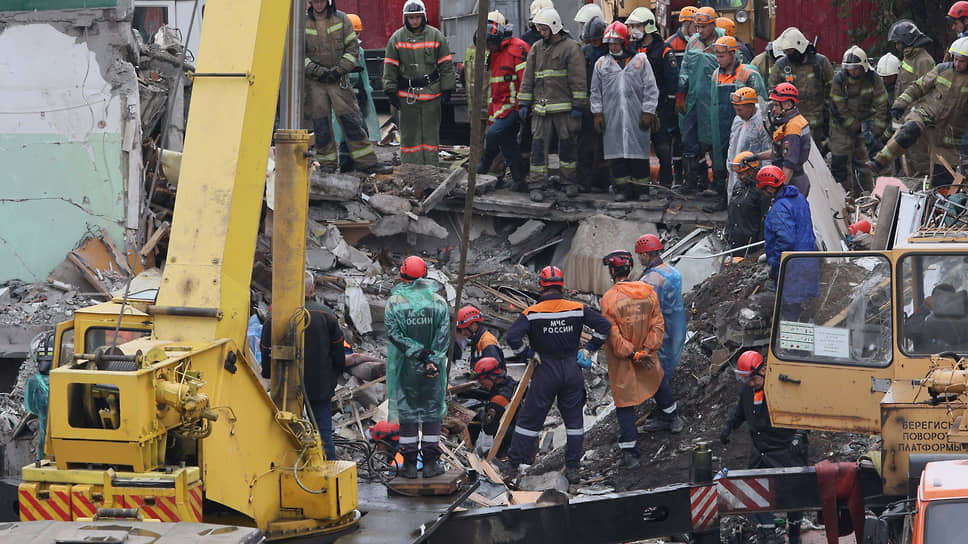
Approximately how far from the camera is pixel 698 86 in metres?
14.2

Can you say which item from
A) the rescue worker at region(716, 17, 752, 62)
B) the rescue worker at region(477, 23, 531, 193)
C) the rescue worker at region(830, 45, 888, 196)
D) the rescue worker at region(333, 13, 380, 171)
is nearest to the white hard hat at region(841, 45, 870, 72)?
the rescue worker at region(830, 45, 888, 196)

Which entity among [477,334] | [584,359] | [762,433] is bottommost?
[762,433]

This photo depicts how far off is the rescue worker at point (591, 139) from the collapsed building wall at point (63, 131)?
5315 millimetres

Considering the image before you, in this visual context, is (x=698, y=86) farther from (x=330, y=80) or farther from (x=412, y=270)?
(x=412, y=270)

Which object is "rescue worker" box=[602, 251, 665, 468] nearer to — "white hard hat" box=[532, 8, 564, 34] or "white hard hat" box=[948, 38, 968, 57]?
"white hard hat" box=[532, 8, 564, 34]

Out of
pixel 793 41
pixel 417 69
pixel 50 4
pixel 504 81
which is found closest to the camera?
pixel 50 4

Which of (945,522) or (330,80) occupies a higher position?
(330,80)

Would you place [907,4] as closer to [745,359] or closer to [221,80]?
[745,359]

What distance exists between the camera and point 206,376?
6074mm

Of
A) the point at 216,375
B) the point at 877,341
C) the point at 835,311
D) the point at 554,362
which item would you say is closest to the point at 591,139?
the point at 554,362

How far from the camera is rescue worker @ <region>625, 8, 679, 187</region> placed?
14.7 meters

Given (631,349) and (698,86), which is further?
(698,86)

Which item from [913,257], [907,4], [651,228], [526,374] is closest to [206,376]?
[913,257]

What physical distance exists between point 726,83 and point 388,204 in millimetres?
4276
